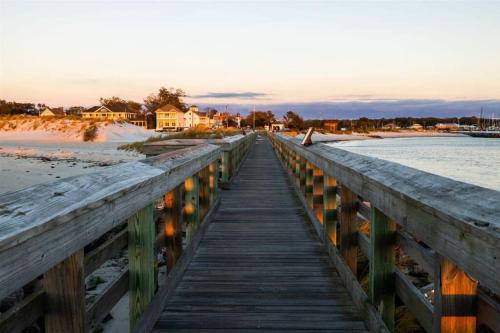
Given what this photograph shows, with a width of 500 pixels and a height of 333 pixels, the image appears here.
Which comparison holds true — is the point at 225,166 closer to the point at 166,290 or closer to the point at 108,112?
the point at 166,290

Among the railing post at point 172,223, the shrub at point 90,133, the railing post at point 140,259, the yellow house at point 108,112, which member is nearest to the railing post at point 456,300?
the railing post at point 140,259

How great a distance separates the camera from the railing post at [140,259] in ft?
9.00

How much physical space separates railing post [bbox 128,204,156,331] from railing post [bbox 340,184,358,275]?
63.9 inches

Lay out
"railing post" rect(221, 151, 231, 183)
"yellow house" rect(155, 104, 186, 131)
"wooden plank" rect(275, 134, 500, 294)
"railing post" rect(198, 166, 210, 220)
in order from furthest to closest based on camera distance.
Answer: "yellow house" rect(155, 104, 186, 131) → "railing post" rect(221, 151, 231, 183) → "railing post" rect(198, 166, 210, 220) → "wooden plank" rect(275, 134, 500, 294)

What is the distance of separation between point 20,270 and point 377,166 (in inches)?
86.7

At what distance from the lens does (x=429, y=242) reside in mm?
1836

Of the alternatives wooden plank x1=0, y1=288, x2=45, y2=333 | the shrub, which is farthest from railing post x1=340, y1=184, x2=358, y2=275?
the shrub

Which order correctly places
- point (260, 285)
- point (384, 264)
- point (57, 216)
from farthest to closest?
point (260, 285) < point (384, 264) < point (57, 216)

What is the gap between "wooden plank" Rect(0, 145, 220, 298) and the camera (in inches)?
49.7

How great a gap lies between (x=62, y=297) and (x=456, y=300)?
150 centimetres

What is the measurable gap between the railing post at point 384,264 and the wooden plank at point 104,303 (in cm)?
145

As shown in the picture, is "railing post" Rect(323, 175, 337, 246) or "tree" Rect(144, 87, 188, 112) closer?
"railing post" Rect(323, 175, 337, 246)

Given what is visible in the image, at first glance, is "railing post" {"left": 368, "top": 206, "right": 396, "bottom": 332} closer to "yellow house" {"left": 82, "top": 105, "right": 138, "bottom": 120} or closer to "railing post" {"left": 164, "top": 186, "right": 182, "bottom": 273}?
"railing post" {"left": 164, "top": 186, "right": 182, "bottom": 273}

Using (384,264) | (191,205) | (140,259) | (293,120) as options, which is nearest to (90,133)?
(191,205)
